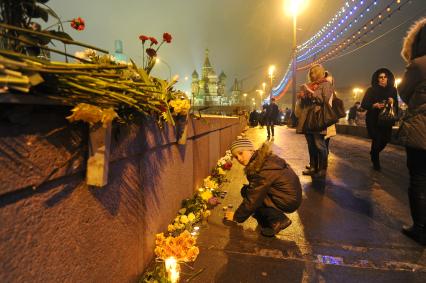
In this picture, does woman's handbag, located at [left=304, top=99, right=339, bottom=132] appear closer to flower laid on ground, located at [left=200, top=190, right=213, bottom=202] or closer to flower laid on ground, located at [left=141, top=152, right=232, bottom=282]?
flower laid on ground, located at [left=141, top=152, right=232, bottom=282]

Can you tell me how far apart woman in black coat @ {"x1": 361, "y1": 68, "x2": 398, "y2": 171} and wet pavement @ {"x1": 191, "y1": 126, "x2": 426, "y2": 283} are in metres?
1.21

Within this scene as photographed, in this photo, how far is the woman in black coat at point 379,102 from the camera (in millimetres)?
4938

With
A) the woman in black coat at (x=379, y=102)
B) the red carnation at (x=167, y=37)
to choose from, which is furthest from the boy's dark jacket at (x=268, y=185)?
the woman in black coat at (x=379, y=102)

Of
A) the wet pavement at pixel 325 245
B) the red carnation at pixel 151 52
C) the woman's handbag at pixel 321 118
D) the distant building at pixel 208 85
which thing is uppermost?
the distant building at pixel 208 85

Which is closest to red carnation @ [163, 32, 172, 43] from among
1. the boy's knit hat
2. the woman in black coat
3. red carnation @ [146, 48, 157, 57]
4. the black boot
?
red carnation @ [146, 48, 157, 57]

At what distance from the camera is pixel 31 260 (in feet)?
3.36

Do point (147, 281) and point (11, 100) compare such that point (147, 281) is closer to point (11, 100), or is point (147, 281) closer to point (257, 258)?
point (257, 258)

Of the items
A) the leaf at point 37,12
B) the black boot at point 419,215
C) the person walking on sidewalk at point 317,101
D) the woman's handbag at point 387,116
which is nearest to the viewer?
the leaf at point 37,12

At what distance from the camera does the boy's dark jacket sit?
8.52 feet

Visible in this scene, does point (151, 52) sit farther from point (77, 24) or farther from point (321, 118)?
point (321, 118)

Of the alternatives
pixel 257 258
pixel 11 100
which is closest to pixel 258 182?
pixel 257 258

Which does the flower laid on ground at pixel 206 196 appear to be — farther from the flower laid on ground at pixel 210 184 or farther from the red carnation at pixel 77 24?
the red carnation at pixel 77 24

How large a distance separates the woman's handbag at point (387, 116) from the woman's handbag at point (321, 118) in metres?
1.07

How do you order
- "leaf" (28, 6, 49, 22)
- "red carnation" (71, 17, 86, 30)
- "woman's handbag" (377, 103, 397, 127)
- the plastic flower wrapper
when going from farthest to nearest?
"woman's handbag" (377, 103, 397, 127)
the plastic flower wrapper
"red carnation" (71, 17, 86, 30)
"leaf" (28, 6, 49, 22)
